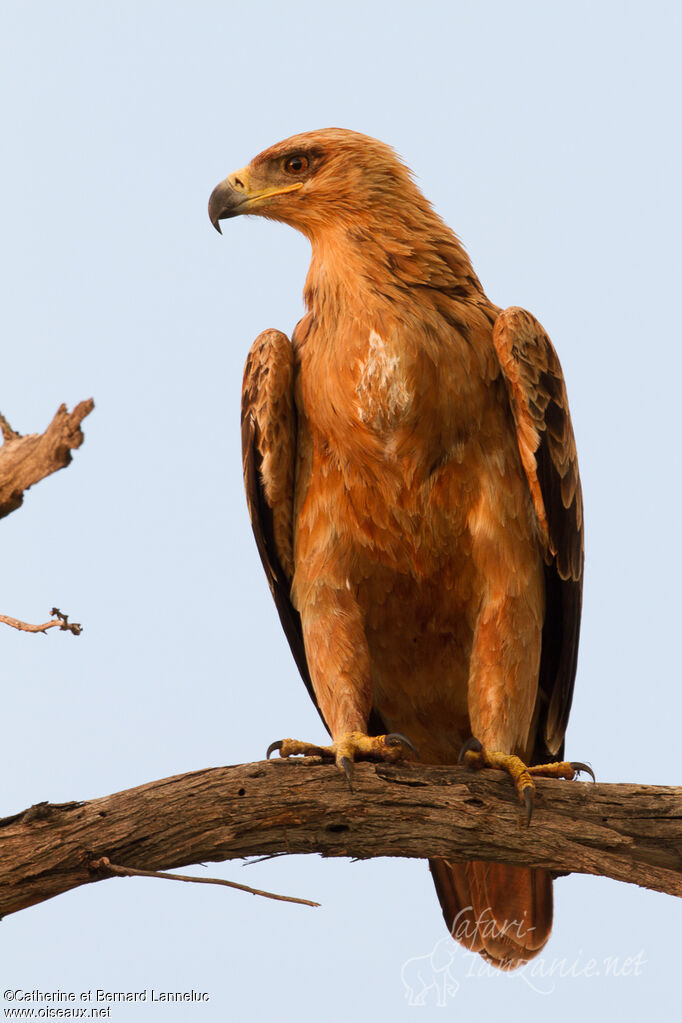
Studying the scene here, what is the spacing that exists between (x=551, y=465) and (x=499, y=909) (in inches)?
93.6

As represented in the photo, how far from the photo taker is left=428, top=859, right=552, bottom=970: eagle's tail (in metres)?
6.19

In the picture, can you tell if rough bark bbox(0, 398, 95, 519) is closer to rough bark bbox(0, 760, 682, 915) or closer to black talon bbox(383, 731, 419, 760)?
rough bark bbox(0, 760, 682, 915)

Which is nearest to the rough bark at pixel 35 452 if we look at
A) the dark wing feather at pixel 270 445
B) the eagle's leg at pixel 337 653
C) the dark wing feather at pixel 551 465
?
the dark wing feather at pixel 270 445

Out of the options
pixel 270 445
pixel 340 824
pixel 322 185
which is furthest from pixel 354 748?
pixel 322 185

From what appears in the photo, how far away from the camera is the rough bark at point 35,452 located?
4.35 metres

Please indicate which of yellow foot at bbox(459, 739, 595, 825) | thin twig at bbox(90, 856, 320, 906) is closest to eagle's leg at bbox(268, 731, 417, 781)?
yellow foot at bbox(459, 739, 595, 825)

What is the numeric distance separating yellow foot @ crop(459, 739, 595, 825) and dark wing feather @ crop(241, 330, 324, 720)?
4.69 ft

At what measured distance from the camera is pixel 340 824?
482 centimetres

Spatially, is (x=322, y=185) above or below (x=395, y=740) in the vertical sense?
above

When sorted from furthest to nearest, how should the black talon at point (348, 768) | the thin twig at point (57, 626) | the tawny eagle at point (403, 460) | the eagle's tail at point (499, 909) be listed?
the eagle's tail at point (499, 909) → the tawny eagle at point (403, 460) → the black talon at point (348, 768) → the thin twig at point (57, 626)

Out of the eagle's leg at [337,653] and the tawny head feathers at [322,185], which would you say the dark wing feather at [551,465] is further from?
the eagle's leg at [337,653]

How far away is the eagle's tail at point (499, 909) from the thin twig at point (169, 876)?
219 centimetres

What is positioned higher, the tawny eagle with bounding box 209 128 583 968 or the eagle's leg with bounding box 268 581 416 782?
the tawny eagle with bounding box 209 128 583 968

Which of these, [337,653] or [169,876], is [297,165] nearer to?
[337,653]
